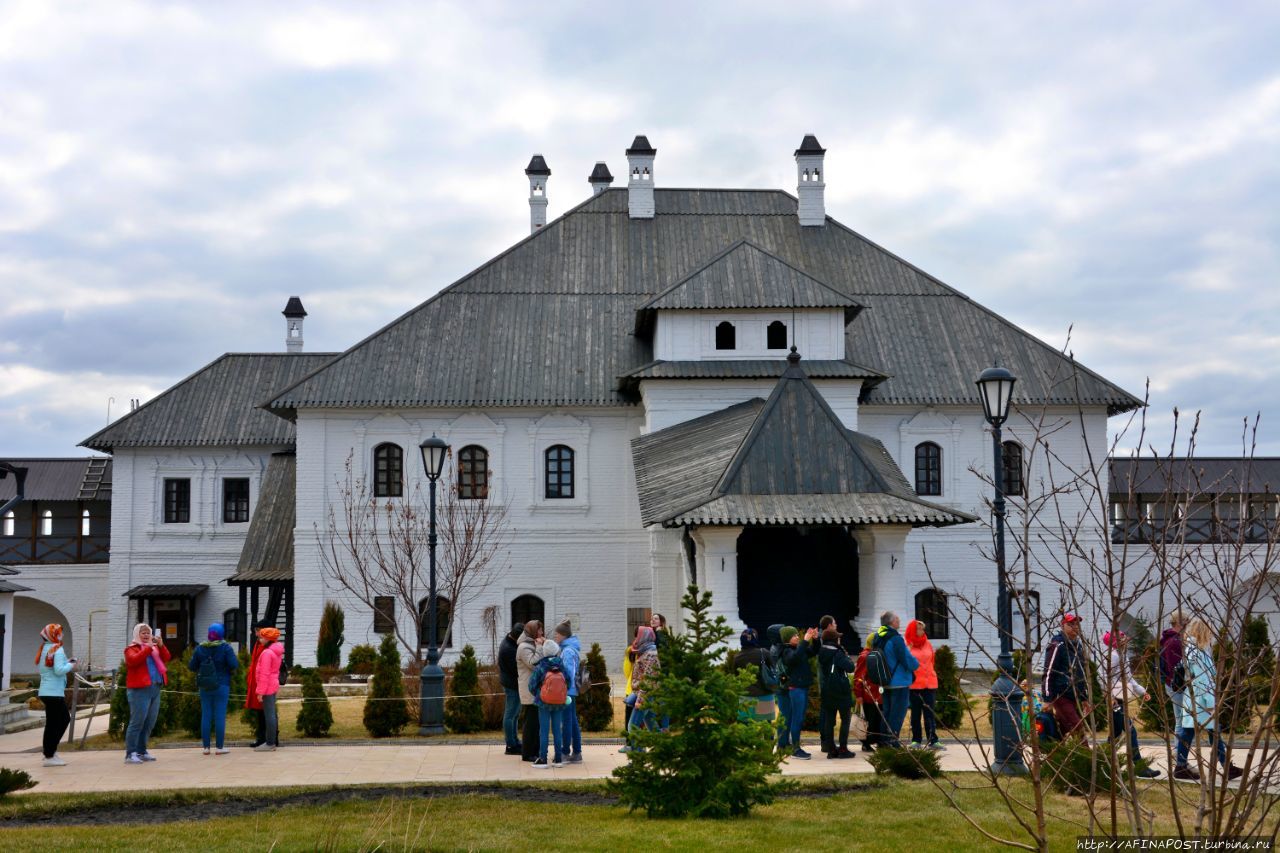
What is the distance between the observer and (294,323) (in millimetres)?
41906

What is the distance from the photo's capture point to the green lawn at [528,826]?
8.70 metres

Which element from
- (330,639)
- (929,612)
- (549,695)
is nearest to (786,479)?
(549,695)

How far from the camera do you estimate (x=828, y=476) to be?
19.8 meters

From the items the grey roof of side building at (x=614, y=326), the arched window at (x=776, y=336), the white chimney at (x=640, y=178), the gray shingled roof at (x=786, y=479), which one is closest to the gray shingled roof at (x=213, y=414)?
the grey roof of side building at (x=614, y=326)

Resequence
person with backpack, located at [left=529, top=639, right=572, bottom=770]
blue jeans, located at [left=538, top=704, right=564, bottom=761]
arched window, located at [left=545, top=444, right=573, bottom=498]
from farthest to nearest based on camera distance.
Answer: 1. arched window, located at [left=545, top=444, right=573, bottom=498]
2. blue jeans, located at [left=538, top=704, right=564, bottom=761]
3. person with backpack, located at [left=529, top=639, right=572, bottom=770]

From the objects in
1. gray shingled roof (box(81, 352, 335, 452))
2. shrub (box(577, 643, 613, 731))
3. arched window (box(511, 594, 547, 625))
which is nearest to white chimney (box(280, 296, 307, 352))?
gray shingled roof (box(81, 352, 335, 452))

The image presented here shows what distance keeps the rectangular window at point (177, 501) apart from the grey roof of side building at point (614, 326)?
492 cm

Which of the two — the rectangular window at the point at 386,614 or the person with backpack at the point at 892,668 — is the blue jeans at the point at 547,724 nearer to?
the person with backpack at the point at 892,668

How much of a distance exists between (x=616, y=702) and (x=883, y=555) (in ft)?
16.2

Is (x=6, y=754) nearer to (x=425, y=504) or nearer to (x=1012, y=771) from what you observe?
(x=1012, y=771)

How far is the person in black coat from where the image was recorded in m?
13.4

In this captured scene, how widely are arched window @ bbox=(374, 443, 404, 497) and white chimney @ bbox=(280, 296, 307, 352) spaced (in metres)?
13.9

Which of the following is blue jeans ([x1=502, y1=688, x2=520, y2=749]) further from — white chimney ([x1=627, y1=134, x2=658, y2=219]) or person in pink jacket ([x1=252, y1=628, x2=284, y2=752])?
white chimney ([x1=627, y1=134, x2=658, y2=219])

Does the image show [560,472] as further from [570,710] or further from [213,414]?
[570,710]
